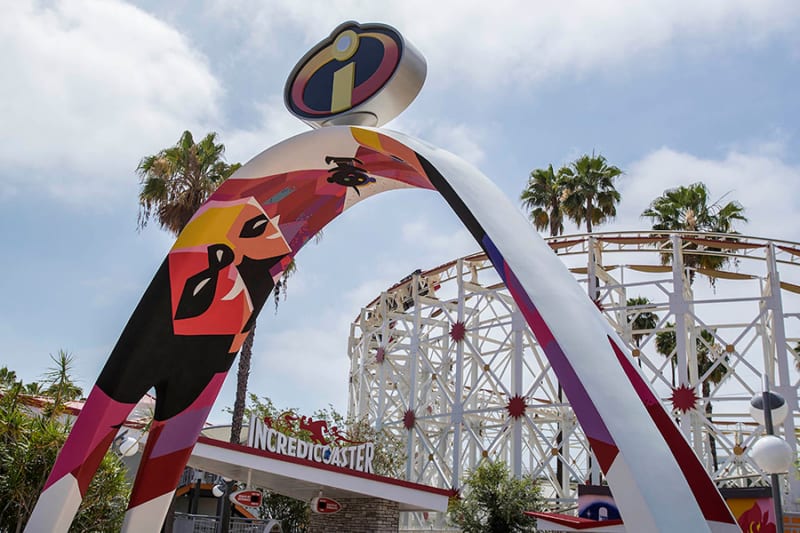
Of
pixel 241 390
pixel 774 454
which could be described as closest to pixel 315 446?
pixel 241 390

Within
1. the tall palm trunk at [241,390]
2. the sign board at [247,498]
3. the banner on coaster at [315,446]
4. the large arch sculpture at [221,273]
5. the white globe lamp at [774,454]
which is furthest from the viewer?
the tall palm trunk at [241,390]

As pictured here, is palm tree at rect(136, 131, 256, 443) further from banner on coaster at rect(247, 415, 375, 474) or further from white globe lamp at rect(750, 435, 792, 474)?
white globe lamp at rect(750, 435, 792, 474)

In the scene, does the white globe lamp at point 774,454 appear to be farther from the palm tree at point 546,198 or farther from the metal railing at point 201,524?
the palm tree at point 546,198

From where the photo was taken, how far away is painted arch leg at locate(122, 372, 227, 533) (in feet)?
34.4

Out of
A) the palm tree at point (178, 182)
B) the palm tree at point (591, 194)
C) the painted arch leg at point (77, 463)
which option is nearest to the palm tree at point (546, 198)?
the palm tree at point (591, 194)

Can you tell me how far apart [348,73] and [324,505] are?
9.35m

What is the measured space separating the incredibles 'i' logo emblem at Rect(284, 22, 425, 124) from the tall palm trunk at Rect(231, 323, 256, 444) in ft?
34.7

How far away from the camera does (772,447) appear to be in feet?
25.1

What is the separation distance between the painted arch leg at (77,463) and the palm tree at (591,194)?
25.0 m

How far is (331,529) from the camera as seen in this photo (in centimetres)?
1745

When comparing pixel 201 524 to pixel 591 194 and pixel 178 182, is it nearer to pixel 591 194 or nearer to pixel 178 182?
pixel 178 182

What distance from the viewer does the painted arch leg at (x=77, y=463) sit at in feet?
31.9

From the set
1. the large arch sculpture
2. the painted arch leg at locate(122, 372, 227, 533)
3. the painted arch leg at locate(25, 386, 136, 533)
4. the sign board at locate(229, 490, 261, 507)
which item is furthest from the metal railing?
the painted arch leg at locate(25, 386, 136, 533)

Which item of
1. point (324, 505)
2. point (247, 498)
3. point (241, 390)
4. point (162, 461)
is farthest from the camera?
point (241, 390)
